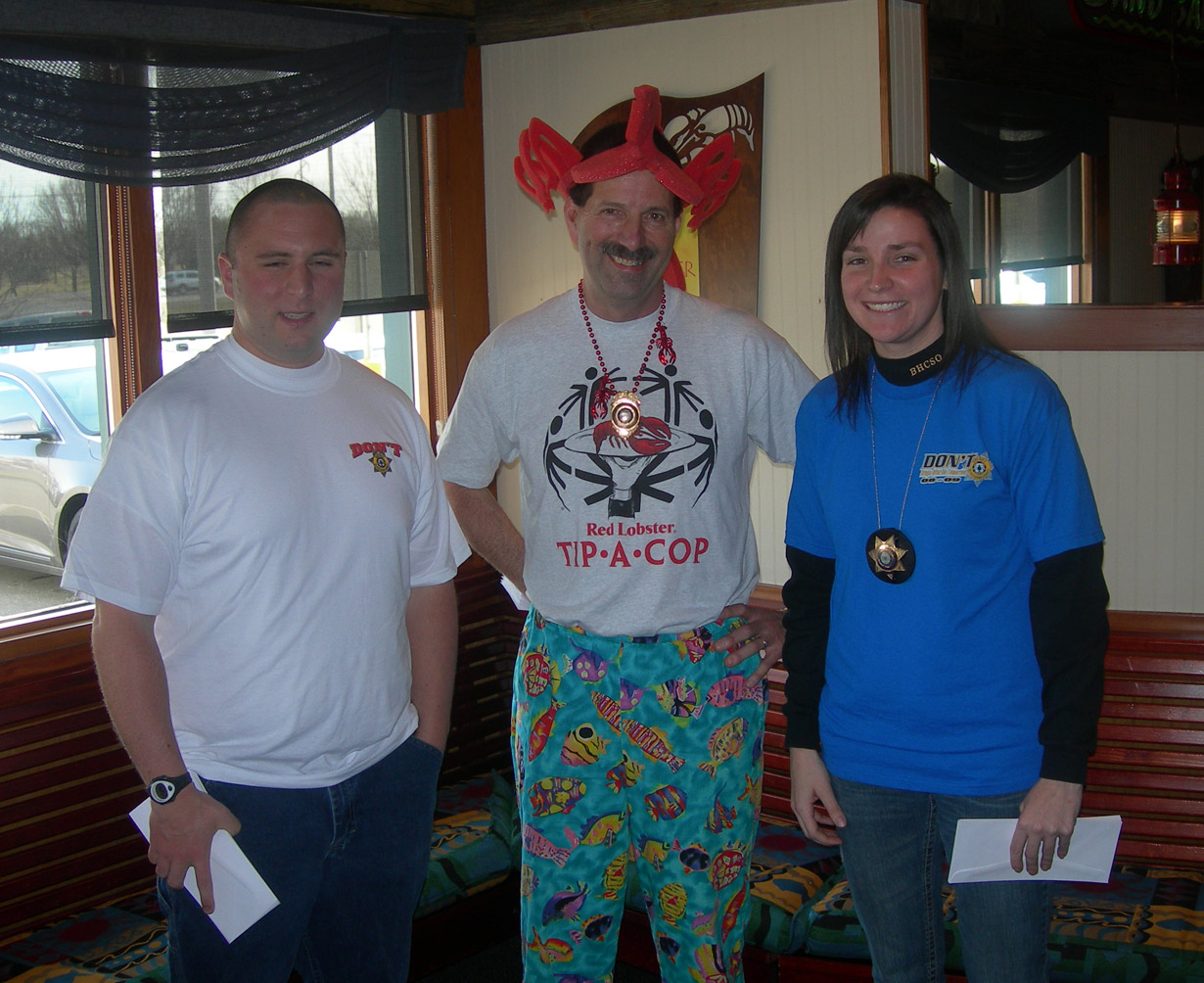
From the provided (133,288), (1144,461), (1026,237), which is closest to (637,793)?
(1144,461)

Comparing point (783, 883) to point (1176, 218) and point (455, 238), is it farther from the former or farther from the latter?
point (1176, 218)

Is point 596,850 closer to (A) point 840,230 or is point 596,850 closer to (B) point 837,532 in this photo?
(B) point 837,532

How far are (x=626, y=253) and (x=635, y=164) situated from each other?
0.15m

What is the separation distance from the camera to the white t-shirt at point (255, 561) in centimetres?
165

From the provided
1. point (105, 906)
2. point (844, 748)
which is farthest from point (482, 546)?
point (105, 906)

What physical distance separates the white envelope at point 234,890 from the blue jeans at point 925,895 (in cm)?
81

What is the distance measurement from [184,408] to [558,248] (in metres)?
2.31

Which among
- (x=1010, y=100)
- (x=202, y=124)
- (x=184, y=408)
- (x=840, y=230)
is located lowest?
(x=184, y=408)

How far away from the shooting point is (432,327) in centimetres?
398

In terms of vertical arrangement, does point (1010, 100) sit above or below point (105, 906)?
above

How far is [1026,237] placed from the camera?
23.7ft

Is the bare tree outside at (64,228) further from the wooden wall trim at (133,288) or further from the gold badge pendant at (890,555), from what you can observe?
the gold badge pendant at (890,555)

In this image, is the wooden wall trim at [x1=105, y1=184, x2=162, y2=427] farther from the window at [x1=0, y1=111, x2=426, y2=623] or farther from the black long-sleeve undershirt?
the black long-sleeve undershirt

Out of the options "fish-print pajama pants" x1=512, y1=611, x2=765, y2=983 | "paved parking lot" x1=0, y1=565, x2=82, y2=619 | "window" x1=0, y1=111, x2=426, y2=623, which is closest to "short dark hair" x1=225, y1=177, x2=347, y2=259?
"fish-print pajama pants" x1=512, y1=611, x2=765, y2=983
